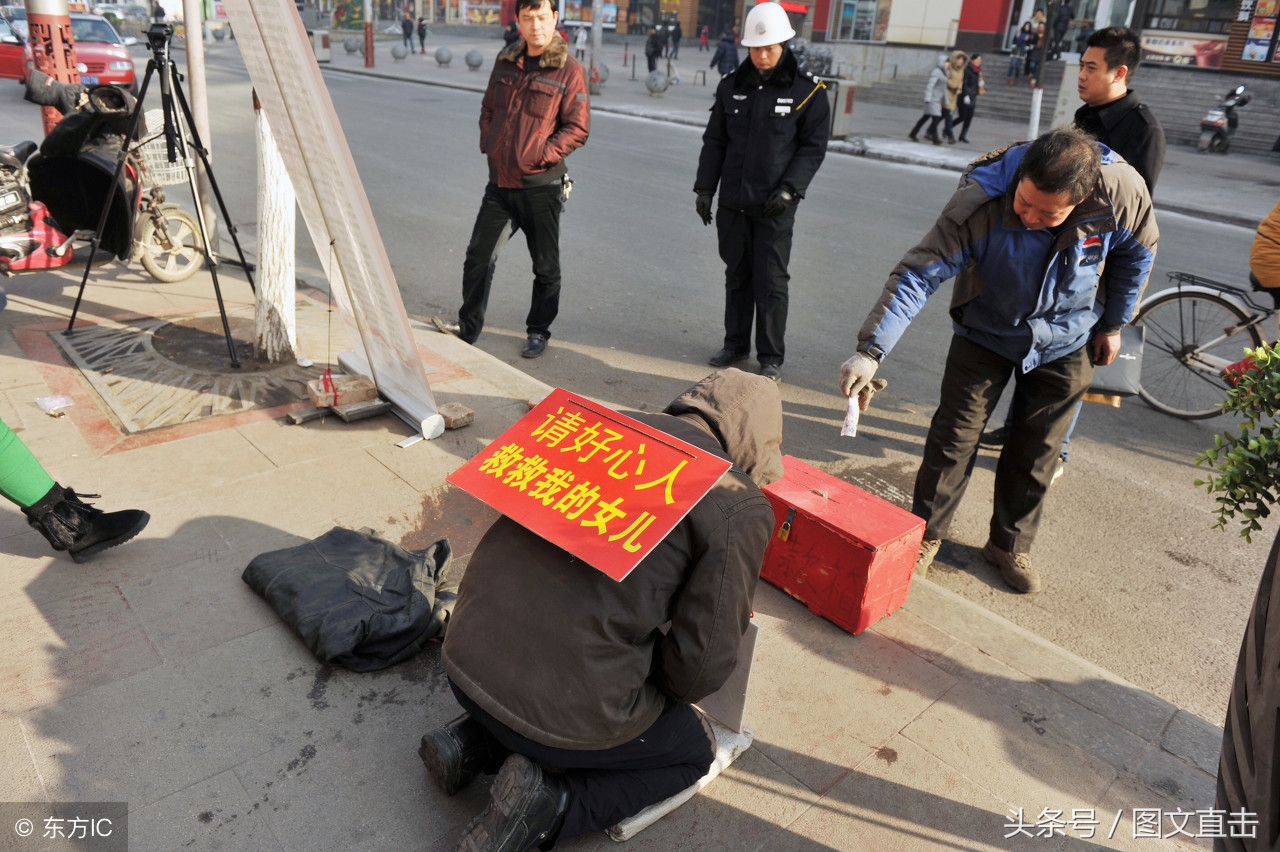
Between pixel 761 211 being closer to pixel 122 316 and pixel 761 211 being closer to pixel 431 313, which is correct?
pixel 431 313

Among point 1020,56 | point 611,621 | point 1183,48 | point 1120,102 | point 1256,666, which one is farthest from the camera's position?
point 1020,56

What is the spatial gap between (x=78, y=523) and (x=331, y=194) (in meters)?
1.81

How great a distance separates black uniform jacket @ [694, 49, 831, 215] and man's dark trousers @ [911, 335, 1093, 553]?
6.69 feet

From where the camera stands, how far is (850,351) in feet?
21.2

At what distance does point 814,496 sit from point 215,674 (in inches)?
87.2

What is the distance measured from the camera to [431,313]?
6.81 meters

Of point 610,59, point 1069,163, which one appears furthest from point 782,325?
point 610,59

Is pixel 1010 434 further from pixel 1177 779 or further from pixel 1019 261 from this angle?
pixel 1177 779

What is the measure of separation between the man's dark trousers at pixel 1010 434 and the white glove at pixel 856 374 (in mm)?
673

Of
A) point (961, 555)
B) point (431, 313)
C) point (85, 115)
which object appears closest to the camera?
point (961, 555)

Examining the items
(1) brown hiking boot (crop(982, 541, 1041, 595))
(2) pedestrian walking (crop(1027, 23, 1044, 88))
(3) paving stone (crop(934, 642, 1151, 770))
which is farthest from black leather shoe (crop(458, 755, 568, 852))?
(2) pedestrian walking (crop(1027, 23, 1044, 88))

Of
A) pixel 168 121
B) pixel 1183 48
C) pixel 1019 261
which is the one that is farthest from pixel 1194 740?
pixel 1183 48

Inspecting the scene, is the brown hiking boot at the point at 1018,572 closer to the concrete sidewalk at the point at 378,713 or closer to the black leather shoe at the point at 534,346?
the concrete sidewalk at the point at 378,713

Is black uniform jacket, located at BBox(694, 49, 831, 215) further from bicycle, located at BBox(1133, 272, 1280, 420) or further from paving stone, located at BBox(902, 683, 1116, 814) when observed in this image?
paving stone, located at BBox(902, 683, 1116, 814)
